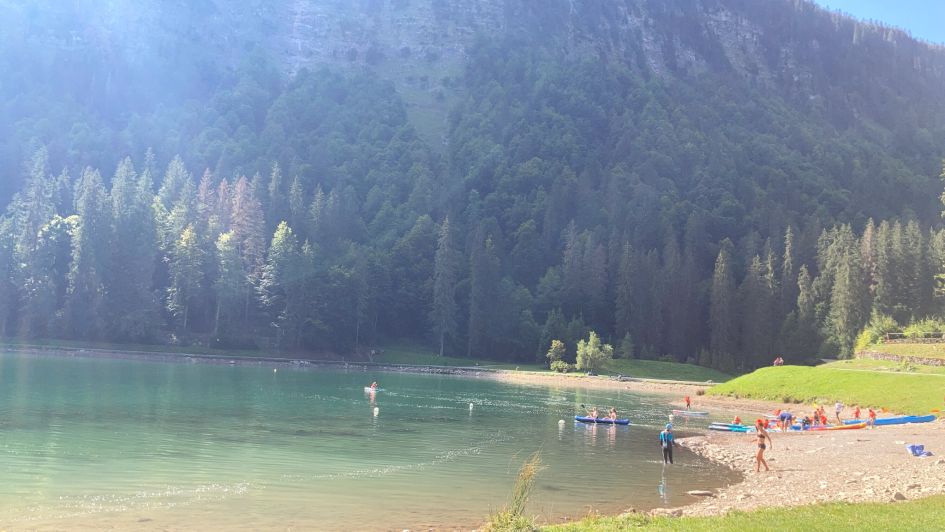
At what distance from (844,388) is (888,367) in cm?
1248

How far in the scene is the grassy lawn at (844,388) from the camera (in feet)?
203

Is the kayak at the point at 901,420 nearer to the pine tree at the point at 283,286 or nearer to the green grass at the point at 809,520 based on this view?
the green grass at the point at 809,520

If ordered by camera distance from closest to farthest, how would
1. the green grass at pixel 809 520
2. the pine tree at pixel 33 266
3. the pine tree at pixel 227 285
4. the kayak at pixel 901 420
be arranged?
the green grass at pixel 809 520
the kayak at pixel 901 420
the pine tree at pixel 33 266
the pine tree at pixel 227 285

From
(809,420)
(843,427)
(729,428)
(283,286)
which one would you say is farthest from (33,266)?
(843,427)

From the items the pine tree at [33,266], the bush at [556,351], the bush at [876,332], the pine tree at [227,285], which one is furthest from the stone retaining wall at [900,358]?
the pine tree at [33,266]

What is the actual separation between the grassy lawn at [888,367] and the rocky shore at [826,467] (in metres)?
21.5

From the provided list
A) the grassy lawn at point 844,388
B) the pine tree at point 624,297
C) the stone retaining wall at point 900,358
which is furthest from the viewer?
the pine tree at point 624,297

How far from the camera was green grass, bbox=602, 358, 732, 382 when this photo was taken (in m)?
125

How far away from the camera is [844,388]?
7125 cm

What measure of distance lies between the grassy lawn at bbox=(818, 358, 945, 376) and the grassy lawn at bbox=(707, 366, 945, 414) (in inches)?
132

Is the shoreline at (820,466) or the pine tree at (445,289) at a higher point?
the pine tree at (445,289)

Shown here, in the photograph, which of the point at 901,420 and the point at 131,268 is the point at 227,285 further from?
the point at 901,420

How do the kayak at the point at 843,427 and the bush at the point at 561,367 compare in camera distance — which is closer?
the kayak at the point at 843,427

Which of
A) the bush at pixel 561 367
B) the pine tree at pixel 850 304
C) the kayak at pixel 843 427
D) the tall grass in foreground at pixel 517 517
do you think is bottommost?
the kayak at pixel 843 427
